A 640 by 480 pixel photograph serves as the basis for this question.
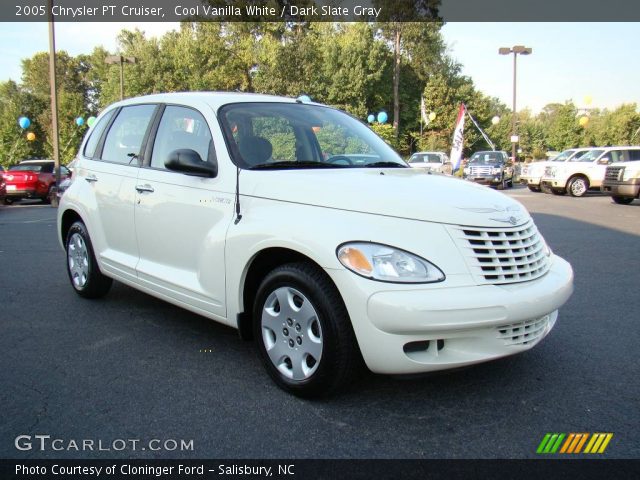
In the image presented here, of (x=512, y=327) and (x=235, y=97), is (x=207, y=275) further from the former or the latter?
(x=512, y=327)

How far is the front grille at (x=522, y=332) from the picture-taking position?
290cm

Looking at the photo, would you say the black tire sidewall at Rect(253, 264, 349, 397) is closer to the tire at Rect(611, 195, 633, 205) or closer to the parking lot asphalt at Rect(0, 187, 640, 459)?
the parking lot asphalt at Rect(0, 187, 640, 459)

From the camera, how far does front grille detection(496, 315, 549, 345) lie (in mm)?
2902

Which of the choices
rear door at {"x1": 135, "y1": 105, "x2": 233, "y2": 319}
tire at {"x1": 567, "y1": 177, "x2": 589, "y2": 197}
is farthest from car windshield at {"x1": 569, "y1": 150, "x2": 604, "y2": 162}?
rear door at {"x1": 135, "y1": 105, "x2": 233, "y2": 319}

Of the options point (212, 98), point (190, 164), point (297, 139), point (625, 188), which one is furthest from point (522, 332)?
point (625, 188)

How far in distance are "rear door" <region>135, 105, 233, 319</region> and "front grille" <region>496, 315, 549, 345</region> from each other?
1.72 meters

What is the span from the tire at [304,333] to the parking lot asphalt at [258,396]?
155mm

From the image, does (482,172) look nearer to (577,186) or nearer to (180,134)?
(577,186)

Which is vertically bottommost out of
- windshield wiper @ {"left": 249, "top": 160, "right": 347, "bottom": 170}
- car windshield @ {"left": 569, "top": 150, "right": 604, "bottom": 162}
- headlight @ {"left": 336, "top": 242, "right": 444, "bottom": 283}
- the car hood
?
headlight @ {"left": 336, "top": 242, "right": 444, "bottom": 283}

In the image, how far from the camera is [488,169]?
25844 mm

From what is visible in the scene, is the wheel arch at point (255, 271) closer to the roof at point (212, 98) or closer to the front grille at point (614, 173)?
the roof at point (212, 98)

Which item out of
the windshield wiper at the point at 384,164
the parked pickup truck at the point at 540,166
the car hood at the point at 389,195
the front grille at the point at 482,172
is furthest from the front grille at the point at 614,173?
the car hood at the point at 389,195

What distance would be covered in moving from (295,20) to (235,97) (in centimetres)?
3282
